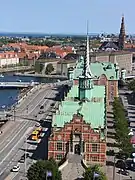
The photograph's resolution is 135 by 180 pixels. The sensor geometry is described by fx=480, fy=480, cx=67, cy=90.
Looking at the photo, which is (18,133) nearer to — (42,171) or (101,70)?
(42,171)

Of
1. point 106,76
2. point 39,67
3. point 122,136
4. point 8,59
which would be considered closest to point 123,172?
point 122,136

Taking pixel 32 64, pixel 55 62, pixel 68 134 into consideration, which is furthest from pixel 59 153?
pixel 32 64

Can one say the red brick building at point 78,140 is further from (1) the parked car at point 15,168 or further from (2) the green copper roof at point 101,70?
(2) the green copper roof at point 101,70

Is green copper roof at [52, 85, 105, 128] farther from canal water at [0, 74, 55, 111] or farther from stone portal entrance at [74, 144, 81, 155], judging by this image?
canal water at [0, 74, 55, 111]

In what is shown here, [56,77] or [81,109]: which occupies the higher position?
[81,109]

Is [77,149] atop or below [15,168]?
atop

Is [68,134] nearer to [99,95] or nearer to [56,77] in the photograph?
[99,95]

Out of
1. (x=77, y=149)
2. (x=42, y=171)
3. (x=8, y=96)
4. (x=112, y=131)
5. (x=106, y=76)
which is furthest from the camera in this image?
(x=8, y=96)

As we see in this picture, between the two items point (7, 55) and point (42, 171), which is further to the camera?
point (7, 55)
